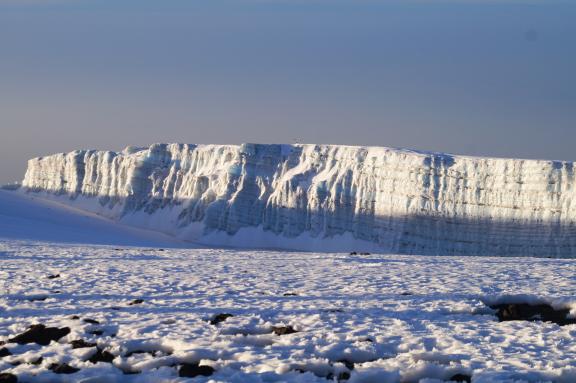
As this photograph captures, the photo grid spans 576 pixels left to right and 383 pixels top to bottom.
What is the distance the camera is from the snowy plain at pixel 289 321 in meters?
8.93

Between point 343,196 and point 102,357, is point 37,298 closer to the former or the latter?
point 102,357

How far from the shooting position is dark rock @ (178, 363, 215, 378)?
878 centimetres

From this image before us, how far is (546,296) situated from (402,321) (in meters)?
3.62

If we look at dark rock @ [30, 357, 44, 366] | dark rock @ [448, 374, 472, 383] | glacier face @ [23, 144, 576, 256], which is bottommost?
dark rock @ [30, 357, 44, 366]

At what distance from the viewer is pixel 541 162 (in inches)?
2080

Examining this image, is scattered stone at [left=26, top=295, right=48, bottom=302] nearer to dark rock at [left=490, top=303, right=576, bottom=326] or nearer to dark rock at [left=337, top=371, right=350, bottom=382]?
dark rock at [left=337, top=371, right=350, bottom=382]

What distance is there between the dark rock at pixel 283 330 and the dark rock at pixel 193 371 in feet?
6.38

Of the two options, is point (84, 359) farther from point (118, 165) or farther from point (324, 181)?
point (118, 165)

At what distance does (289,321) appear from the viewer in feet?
37.5

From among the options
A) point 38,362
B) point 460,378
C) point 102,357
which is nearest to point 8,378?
point 38,362

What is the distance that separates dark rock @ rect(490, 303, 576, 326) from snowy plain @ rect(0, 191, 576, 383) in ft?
0.79

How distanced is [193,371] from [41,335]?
10.1ft

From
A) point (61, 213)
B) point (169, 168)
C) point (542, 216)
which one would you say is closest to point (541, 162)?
point (542, 216)

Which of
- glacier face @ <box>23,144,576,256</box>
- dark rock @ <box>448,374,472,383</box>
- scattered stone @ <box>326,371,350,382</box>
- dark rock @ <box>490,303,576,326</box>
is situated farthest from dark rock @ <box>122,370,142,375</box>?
glacier face @ <box>23,144,576,256</box>
